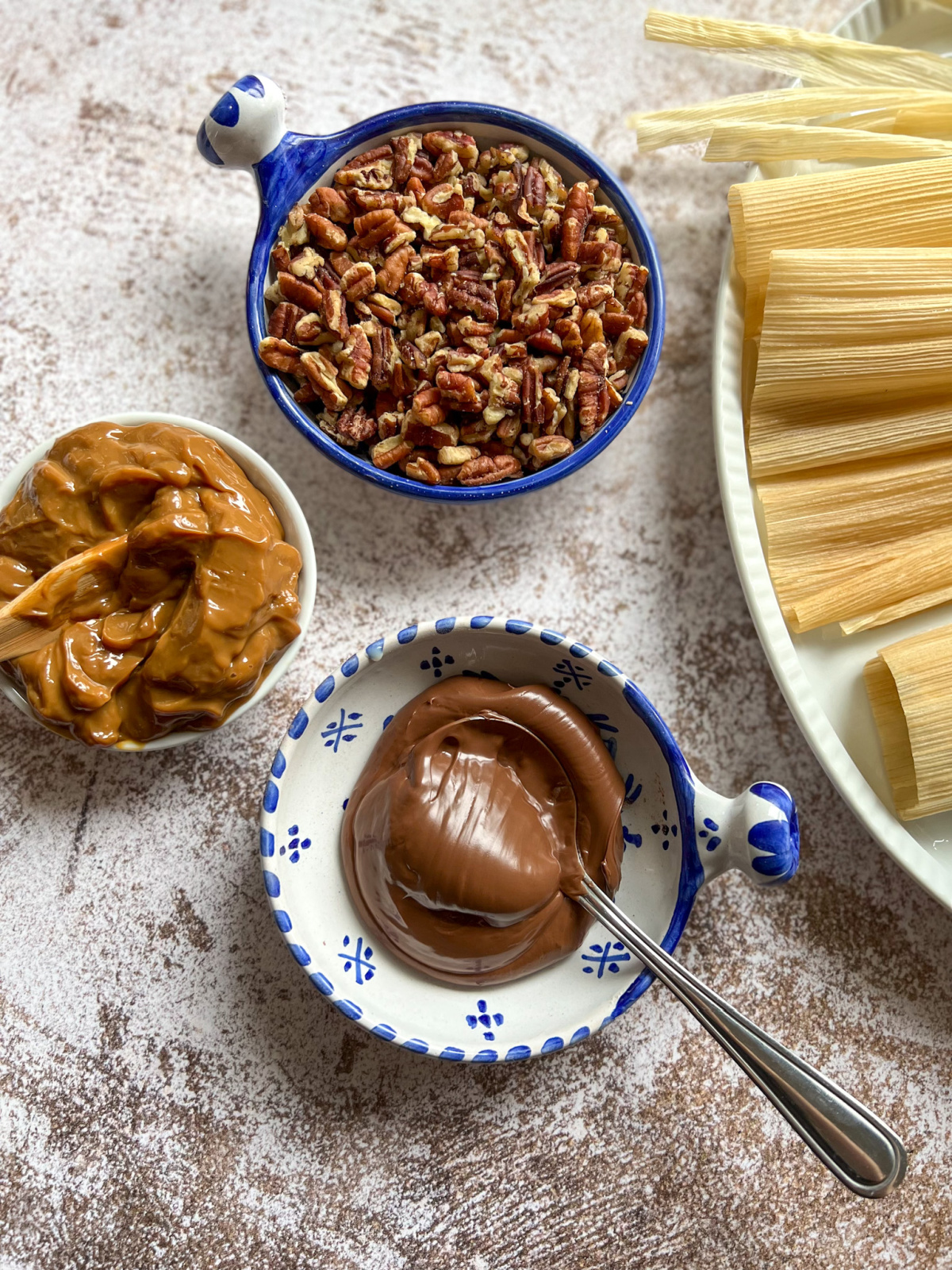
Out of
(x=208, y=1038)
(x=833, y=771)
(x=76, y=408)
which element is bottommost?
(x=208, y=1038)

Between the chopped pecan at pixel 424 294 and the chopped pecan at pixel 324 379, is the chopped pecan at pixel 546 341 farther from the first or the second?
the chopped pecan at pixel 324 379

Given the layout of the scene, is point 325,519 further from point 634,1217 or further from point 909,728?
point 634,1217

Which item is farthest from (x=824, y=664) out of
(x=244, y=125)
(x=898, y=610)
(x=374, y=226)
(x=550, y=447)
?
(x=244, y=125)

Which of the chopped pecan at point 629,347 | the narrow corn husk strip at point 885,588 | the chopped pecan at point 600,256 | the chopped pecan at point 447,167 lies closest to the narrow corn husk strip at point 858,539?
the narrow corn husk strip at point 885,588

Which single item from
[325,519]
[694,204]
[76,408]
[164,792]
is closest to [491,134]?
[694,204]

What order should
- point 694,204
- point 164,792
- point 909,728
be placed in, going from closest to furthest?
point 909,728 → point 164,792 → point 694,204

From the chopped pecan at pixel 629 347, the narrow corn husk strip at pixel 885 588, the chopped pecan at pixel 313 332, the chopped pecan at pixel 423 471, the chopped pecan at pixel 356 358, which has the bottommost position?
the narrow corn husk strip at pixel 885 588

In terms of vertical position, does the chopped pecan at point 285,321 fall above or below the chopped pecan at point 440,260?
below

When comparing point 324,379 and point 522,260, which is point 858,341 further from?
point 324,379
